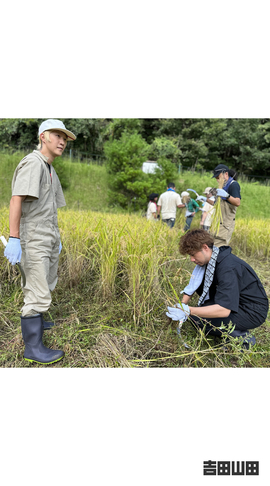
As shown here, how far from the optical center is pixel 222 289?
1688 mm

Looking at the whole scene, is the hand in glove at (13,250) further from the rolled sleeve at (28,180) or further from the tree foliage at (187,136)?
the tree foliage at (187,136)

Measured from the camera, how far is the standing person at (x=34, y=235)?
160 cm

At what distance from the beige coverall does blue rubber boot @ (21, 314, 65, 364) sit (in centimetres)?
5

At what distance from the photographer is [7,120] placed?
12.5 metres

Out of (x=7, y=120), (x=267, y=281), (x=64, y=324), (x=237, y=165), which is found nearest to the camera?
(x=64, y=324)

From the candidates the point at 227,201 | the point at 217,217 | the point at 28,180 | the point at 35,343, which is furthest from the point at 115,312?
the point at 227,201

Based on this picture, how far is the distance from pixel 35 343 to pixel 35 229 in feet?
2.25

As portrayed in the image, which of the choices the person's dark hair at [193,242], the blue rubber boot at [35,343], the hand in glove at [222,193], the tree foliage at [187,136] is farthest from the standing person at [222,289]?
the tree foliage at [187,136]

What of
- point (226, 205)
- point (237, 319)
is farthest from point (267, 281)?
point (237, 319)

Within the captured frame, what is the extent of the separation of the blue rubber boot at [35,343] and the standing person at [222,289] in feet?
2.57

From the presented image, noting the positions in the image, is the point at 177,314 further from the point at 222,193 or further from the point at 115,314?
the point at 222,193

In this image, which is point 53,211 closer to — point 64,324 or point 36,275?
point 36,275

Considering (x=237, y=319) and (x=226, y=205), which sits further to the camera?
(x=226, y=205)

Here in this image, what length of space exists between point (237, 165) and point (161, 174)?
852 centimetres
